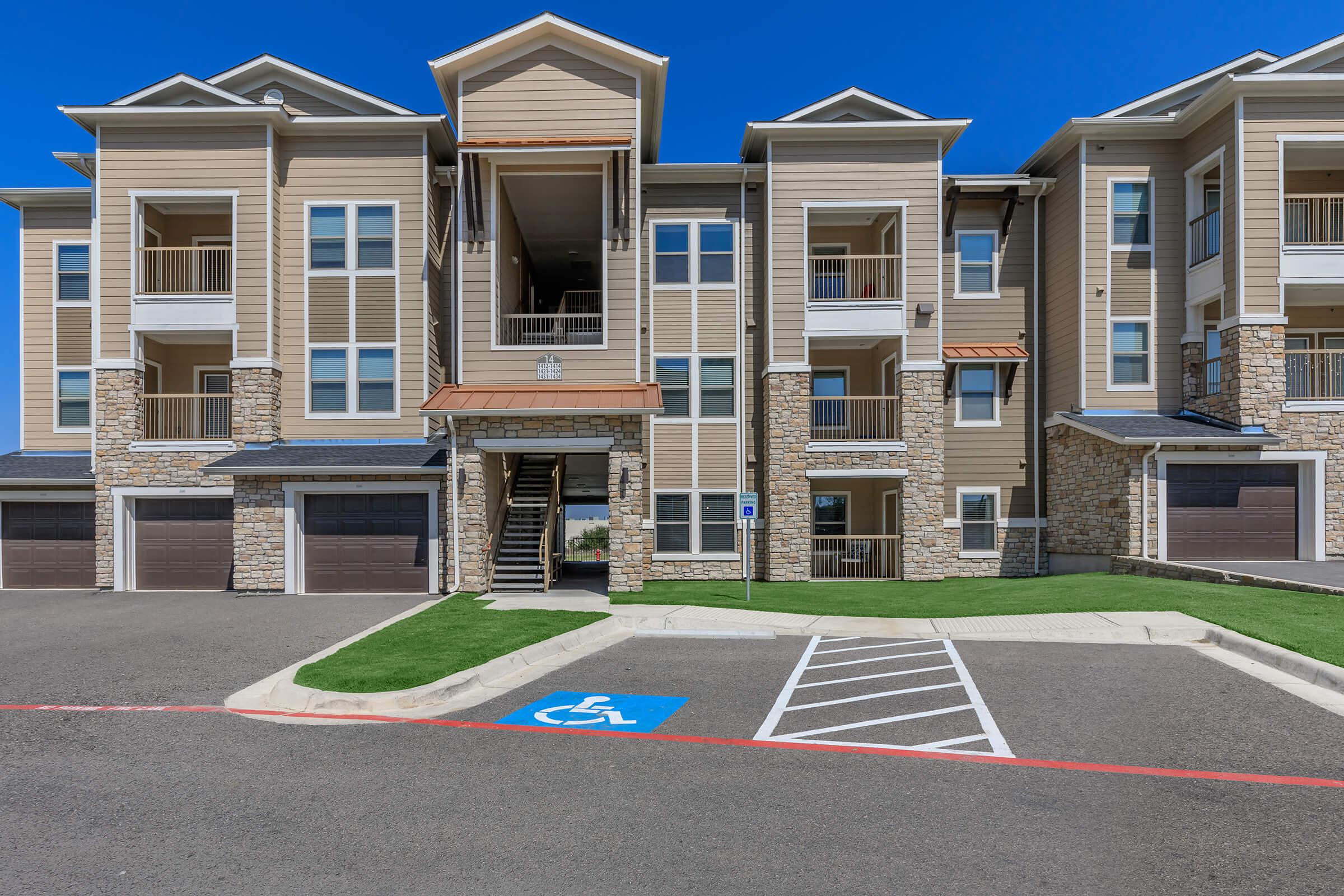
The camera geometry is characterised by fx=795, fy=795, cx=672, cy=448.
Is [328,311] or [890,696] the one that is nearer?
[890,696]

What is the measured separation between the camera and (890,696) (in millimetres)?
8938

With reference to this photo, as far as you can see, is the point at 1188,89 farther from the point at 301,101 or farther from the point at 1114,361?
the point at 301,101

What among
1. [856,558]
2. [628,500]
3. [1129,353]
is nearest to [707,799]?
[628,500]

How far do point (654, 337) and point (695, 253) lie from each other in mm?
2464

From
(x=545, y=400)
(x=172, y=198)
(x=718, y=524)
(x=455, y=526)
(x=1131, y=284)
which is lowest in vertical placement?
(x=718, y=524)

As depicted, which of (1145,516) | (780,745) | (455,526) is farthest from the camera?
(1145,516)

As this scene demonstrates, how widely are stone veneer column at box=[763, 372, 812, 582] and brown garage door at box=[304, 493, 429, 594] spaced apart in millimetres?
8567

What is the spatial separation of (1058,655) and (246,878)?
33.3 feet

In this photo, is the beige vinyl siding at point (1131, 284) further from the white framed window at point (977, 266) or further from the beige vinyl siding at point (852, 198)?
the beige vinyl siding at point (852, 198)

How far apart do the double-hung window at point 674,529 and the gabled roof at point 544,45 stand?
945 cm

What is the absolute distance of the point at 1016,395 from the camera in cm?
2125

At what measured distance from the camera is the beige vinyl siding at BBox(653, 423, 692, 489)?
20.8 metres

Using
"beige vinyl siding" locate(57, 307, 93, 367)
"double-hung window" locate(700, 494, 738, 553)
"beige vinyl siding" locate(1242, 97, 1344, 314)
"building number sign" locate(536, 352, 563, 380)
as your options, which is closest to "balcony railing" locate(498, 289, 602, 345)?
"building number sign" locate(536, 352, 563, 380)

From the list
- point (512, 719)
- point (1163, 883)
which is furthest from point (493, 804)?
point (1163, 883)
